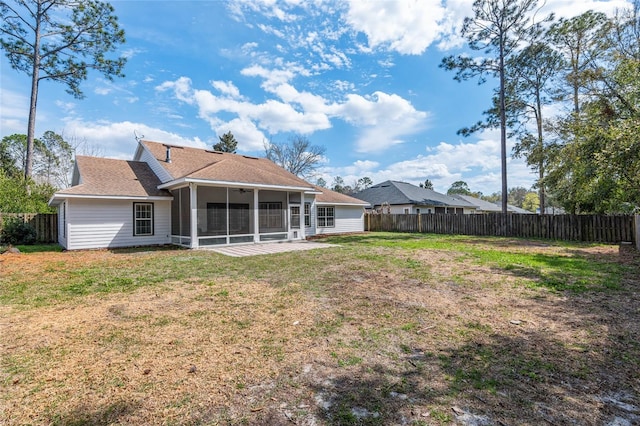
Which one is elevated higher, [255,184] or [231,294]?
[255,184]

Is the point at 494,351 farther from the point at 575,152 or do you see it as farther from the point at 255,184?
the point at 575,152

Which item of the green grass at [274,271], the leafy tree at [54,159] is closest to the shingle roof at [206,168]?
the green grass at [274,271]

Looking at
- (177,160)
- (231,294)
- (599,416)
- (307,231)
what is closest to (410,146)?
(307,231)

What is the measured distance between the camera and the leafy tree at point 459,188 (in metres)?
67.8

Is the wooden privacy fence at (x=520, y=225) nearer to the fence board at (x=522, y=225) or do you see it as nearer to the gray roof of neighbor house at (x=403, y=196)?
the fence board at (x=522, y=225)

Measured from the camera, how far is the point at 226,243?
12.5m

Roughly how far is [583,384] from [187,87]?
66.8 ft

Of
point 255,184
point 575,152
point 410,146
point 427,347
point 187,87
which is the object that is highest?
point 187,87

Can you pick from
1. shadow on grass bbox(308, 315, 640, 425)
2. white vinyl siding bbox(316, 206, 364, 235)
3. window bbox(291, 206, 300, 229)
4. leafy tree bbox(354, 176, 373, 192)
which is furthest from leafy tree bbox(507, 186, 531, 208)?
shadow on grass bbox(308, 315, 640, 425)

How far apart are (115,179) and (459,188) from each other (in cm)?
6985

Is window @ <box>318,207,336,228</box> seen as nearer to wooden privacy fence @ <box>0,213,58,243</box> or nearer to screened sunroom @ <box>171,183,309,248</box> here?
screened sunroom @ <box>171,183,309,248</box>

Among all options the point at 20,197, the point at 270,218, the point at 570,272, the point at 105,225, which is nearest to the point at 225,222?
the point at 270,218

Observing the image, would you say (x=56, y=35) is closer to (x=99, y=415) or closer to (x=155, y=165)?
(x=155, y=165)

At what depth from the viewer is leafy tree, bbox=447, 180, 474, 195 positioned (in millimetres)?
67800
